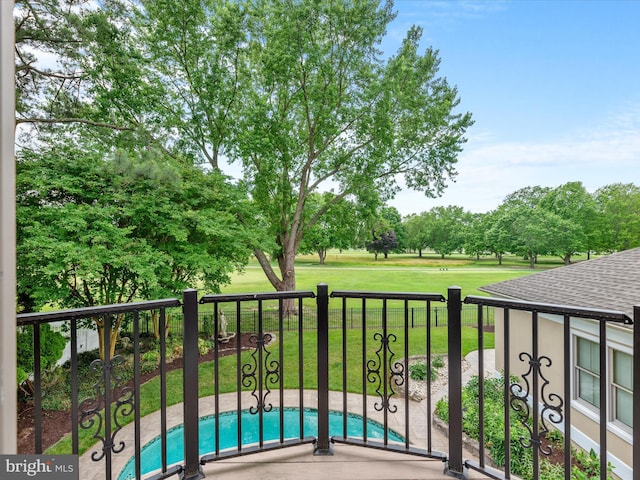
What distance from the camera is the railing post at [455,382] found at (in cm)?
139

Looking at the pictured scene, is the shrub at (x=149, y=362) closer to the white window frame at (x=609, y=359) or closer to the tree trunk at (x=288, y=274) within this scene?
the tree trunk at (x=288, y=274)

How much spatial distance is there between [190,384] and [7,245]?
933mm

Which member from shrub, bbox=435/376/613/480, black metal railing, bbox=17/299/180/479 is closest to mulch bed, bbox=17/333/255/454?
black metal railing, bbox=17/299/180/479

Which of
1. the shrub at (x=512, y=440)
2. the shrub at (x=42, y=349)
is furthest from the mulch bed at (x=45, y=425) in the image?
the shrub at (x=512, y=440)

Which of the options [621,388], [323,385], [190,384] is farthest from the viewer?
[621,388]

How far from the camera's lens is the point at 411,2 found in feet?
14.3

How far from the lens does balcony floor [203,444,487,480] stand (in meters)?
1.38

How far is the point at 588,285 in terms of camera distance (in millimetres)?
4598

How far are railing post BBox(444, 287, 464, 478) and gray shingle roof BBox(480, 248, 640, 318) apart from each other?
335cm

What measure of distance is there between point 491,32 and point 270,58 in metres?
4.43

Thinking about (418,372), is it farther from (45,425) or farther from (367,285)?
(45,425)

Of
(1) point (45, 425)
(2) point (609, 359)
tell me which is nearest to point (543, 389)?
(2) point (609, 359)

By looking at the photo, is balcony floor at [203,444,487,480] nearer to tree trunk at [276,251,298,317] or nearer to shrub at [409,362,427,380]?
shrub at [409,362,427,380]

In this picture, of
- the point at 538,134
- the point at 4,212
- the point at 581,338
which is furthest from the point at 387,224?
the point at 4,212
